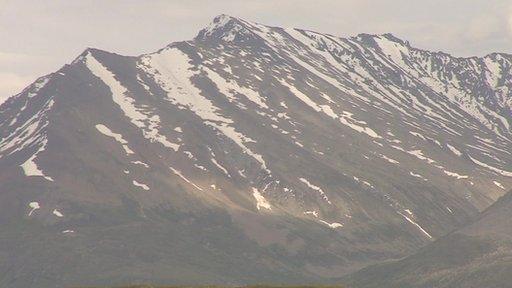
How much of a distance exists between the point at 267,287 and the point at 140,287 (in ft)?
63.1

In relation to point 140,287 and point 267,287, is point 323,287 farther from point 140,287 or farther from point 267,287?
point 140,287

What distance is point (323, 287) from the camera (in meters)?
155

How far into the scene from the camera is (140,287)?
14688cm

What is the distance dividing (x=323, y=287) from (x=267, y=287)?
1231 centimetres

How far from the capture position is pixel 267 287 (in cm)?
14688

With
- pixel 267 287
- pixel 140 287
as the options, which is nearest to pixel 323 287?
pixel 267 287

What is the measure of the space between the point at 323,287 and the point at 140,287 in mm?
29496
